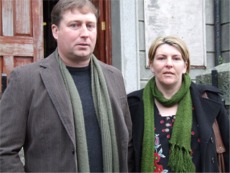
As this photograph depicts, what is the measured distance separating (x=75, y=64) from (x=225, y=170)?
55.1 inches

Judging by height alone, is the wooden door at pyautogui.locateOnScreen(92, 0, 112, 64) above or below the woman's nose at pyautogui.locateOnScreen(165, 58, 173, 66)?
above

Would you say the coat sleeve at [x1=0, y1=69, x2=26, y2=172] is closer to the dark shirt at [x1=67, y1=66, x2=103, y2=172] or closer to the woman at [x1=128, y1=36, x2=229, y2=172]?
the dark shirt at [x1=67, y1=66, x2=103, y2=172]

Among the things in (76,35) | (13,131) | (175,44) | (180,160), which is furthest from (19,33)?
(180,160)

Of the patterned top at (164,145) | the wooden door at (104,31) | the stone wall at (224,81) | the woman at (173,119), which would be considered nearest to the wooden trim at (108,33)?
the wooden door at (104,31)

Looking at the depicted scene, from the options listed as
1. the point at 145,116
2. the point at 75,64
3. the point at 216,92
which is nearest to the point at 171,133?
the point at 145,116

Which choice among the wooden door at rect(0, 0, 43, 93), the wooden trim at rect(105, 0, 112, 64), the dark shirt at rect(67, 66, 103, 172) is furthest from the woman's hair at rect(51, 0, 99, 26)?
the wooden trim at rect(105, 0, 112, 64)

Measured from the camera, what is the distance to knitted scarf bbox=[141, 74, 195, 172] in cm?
307

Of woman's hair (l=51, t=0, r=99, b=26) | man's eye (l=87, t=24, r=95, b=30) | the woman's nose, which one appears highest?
woman's hair (l=51, t=0, r=99, b=26)

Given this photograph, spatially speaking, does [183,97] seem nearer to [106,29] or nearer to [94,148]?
[94,148]

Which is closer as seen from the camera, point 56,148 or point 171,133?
point 56,148

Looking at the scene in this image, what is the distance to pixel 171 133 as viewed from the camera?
3.14 m

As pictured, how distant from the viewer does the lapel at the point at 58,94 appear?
2689 mm

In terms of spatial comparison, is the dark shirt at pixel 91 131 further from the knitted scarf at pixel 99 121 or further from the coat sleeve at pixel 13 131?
the coat sleeve at pixel 13 131

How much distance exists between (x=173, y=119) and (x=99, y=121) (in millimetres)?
654
